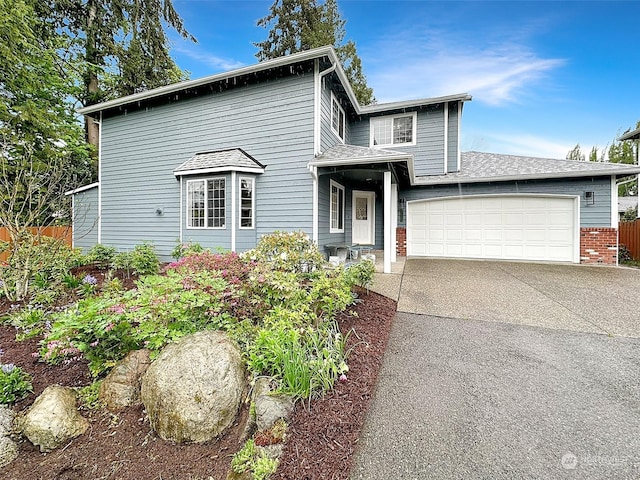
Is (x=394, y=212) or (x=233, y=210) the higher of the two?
(x=394, y=212)

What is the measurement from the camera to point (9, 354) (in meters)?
3.20

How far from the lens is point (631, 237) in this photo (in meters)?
10.4

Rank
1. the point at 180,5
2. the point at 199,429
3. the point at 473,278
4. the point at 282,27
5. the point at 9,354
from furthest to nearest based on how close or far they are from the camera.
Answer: the point at 282,27, the point at 180,5, the point at 473,278, the point at 9,354, the point at 199,429

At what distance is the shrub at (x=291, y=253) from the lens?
14.4 feet

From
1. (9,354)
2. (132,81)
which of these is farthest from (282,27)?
(9,354)

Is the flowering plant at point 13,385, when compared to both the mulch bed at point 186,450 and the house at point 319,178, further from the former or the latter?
the house at point 319,178

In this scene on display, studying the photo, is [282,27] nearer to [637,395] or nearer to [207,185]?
Result: [207,185]

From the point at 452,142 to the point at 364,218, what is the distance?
4045mm

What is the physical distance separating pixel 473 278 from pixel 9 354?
776 centimetres

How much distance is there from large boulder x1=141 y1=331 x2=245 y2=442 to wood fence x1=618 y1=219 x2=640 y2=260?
1395cm

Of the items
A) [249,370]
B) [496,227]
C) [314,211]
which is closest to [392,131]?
[496,227]

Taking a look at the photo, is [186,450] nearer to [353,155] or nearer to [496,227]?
[353,155]

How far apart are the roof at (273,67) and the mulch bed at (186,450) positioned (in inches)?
268

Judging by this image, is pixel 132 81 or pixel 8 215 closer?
pixel 8 215
